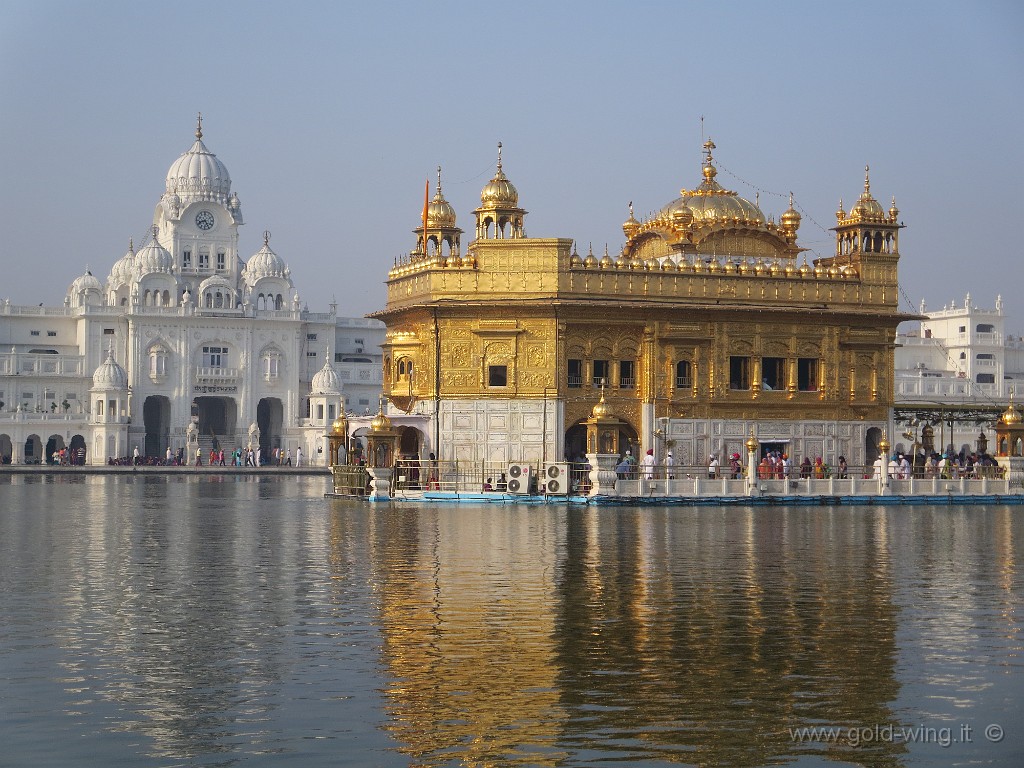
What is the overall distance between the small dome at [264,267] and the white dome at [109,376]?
38.1 ft

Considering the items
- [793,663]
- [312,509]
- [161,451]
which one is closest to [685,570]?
[793,663]

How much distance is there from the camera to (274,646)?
13281 millimetres

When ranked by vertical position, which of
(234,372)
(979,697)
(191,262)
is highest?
(191,262)

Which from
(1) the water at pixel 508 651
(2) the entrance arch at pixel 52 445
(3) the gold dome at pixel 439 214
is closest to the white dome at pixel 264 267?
(2) the entrance arch at pixel 52 445

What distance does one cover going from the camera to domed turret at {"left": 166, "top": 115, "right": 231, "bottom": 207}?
91.5 m

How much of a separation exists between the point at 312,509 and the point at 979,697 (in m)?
24.1

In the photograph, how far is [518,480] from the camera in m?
35.2

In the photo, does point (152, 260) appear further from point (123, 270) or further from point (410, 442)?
point (410, 442)

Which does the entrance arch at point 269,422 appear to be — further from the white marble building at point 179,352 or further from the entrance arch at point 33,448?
the entrance arch at point 33,448

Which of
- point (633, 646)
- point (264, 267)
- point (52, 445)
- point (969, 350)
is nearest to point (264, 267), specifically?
point (264, 267)

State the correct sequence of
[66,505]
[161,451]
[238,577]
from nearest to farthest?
1. [238,577]
2. [66,505]
3. [161,451]

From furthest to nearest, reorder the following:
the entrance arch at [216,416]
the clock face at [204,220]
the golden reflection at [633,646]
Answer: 1. the clock face at [204,220]
2. the entrance arch at [216,416]
3. the golden reflection at [633,646]

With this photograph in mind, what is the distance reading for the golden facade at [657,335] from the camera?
3881 centimetres

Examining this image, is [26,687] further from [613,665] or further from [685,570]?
[685,570]
